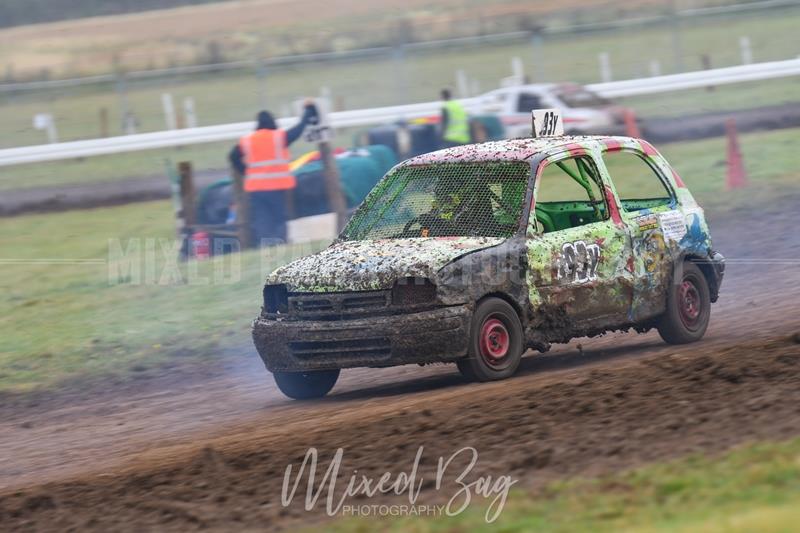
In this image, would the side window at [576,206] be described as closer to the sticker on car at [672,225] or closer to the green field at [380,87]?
the sticker on car at [672,225]

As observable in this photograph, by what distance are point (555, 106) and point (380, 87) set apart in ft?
28.4

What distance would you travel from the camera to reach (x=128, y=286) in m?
15.9

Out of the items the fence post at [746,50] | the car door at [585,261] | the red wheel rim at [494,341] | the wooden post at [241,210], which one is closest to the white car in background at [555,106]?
the fence post at [746,50]

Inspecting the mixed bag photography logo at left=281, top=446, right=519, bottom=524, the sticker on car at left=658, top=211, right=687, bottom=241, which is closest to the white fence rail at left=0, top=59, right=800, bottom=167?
the sticker on car at left=658, top=211, right=687, bottom=241

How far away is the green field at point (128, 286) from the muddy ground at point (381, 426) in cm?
138

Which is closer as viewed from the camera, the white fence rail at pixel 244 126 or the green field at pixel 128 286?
the green field at pixel 128 286

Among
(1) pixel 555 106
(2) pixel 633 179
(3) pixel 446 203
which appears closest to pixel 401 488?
(3) pixel 446 203

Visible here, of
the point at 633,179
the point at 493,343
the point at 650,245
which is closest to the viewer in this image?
the point at 493,343

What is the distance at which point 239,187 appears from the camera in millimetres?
17047

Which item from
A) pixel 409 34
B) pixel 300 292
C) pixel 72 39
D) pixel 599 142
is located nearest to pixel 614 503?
pixel 300 292

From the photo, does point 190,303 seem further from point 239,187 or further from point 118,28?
point 118,28

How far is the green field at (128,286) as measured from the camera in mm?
12719

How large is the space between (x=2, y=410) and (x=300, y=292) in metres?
3.29

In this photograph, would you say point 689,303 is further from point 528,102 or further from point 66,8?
point 66,8
